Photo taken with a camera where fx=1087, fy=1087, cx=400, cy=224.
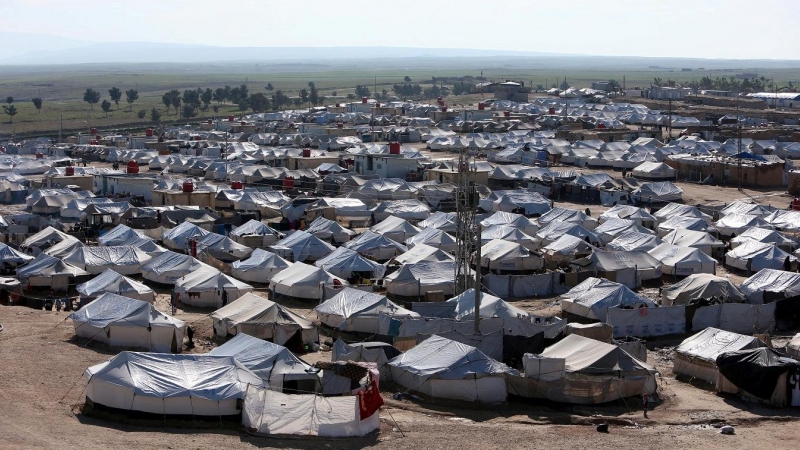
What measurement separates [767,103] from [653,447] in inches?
3808

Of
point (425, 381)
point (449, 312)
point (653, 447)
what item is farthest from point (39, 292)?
point (653, 447)

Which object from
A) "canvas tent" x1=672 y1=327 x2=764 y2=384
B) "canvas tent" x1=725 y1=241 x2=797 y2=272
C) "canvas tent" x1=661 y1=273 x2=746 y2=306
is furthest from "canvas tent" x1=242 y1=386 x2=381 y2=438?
"canvas tent" x1=725 y1=241 x2=797 y2=272

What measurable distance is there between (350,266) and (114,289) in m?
6.76

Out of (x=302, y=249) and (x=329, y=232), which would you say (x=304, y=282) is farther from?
(x=329, y=232)

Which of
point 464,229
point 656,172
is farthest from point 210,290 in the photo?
point 656,172

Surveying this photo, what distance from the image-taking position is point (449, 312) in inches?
953

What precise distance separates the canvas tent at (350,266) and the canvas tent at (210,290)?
A: 128 inches

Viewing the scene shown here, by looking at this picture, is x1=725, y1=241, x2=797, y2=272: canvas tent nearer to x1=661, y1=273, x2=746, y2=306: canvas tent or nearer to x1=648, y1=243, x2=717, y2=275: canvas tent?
x1=648, y1=243, x2=717, y2=275: canvas tent

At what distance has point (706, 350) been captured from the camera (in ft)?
70.2

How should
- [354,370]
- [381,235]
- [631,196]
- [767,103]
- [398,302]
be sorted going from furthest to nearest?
[767,103] < [631,196] < [381,235] < [398,302] < [354,370]

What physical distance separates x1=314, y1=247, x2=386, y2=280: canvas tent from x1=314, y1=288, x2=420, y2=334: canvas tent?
4.56 metres

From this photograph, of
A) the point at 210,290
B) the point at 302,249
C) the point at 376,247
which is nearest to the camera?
the point at 210,290

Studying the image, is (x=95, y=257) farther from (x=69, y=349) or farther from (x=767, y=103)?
(x=767, y=103)

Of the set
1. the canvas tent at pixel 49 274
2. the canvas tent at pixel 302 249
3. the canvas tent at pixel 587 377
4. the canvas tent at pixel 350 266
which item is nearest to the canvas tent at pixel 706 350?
the canvas tent at pixel 587 377
